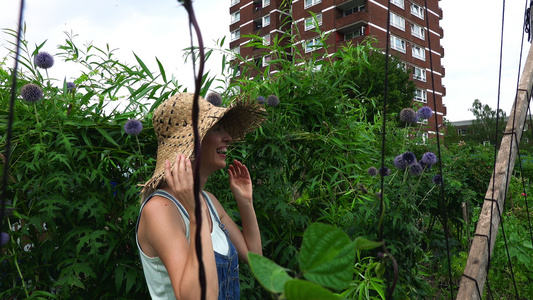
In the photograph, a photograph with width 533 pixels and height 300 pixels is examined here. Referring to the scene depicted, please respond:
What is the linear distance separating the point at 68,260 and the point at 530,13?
270cm

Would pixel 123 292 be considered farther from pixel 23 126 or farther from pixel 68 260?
pixel 23 126

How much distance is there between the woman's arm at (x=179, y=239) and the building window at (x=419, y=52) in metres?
33.6

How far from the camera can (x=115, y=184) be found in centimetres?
199

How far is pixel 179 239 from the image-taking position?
1.28m

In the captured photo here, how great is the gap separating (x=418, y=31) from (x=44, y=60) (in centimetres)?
3500

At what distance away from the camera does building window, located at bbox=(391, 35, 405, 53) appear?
1195 inches

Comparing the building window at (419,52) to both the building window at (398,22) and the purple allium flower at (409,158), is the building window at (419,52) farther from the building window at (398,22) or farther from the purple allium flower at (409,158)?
the purple allium flower at (409,158)

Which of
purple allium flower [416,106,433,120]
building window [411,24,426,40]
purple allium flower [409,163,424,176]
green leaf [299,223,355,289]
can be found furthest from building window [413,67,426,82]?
green leaf [299,223,355,289]

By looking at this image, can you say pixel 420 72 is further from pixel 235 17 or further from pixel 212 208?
pixel 212 208

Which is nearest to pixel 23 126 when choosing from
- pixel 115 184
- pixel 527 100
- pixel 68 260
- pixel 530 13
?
pixel 115 184

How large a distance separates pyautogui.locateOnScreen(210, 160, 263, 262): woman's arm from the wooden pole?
81 centimetres

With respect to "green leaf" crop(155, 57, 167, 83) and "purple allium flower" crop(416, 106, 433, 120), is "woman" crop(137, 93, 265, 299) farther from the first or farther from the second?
"purple allium flower" crop(416, 106, 433, 120)

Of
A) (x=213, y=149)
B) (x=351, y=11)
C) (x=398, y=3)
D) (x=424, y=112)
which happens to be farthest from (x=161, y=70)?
(x=398, y=3)

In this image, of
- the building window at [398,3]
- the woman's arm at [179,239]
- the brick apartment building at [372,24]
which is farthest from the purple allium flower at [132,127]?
the building window at [398,3]
